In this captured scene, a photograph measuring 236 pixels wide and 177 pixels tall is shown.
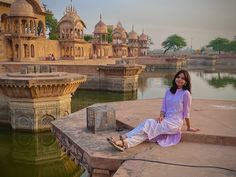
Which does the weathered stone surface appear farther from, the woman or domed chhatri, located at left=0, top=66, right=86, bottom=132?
domed chhatri, located at left=0, top=66, right=86, bottom=132

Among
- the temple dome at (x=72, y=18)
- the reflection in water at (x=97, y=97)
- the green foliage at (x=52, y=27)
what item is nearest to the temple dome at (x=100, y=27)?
the temple dome at (x=72, y=18)

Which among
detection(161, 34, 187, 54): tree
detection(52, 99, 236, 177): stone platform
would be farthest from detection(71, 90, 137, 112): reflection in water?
detection(161, 34, 187, 54): tree

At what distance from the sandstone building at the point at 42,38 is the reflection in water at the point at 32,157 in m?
12.4

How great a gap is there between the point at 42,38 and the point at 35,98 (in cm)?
1807

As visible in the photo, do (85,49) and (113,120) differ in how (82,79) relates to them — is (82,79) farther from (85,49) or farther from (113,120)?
(85,49)

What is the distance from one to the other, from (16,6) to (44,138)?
13.7 m

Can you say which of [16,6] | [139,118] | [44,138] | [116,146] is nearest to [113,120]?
[139,118]

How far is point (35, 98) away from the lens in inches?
446

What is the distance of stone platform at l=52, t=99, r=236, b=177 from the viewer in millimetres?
4180

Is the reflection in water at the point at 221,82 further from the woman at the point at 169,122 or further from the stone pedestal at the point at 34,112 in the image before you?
the woman at the point at 169,122

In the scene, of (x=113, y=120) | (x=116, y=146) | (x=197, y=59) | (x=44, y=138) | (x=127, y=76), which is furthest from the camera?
(x=197, y=59)

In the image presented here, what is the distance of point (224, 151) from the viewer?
4.90m

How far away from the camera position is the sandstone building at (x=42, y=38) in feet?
75.0

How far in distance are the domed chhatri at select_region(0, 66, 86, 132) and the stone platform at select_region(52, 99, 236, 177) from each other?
4.43 metres
